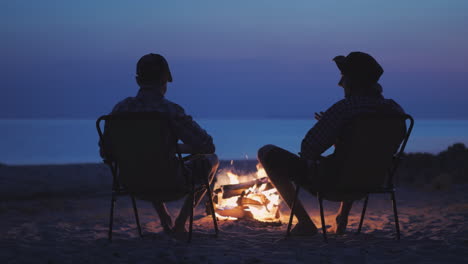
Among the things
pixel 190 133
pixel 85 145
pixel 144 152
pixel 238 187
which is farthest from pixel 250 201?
pixel 85 145

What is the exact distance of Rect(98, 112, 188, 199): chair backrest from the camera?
3.12 m

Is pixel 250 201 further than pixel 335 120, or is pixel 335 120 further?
pixel 250 201

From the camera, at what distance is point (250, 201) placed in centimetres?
462

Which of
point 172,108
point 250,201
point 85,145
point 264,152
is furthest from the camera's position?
point 85,145

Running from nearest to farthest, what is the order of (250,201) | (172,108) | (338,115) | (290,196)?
(338,115)
(172,108)
(290,196)
(250,201)

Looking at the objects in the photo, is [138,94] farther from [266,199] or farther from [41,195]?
[41,195]

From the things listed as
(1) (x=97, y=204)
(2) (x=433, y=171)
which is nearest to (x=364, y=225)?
(1) (x=97, y=204)

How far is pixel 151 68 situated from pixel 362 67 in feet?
5.34

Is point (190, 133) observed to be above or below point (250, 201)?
above

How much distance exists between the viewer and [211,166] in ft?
12.1

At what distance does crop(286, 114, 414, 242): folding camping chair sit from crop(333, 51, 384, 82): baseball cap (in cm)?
38

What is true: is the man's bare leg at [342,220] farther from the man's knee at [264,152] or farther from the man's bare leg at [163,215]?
the man's bare leg at [163,215]

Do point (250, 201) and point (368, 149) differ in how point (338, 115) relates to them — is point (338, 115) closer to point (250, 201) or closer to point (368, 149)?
point (368, 149)

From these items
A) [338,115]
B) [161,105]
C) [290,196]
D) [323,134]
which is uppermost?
[161,105]
